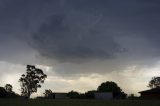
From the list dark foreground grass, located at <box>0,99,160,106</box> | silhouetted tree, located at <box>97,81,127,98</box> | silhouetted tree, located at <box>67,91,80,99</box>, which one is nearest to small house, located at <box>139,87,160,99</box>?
silhouetted tree, located at <box>67,91,80,99</box>

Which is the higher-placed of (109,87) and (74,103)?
(109,87)

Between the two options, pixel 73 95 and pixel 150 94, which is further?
pixel 73 95

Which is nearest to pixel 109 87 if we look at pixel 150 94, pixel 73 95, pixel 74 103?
pixel 73 95

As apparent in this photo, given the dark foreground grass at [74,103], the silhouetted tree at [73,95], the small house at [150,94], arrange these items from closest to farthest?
the dark foreground grass at [74,103], the small house at [150,94], the silhouetted tree at [73,95]

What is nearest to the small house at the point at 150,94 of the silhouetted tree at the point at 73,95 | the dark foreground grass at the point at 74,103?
the silhouetted tree at the point at 73,95

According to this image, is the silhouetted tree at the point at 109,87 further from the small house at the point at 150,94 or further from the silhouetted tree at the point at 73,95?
the small house at the point at 150,94

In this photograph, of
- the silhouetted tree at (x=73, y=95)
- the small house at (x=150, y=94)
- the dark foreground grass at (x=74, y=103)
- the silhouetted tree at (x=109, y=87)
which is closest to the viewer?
the dark foreground grass at (x=74, y=103)

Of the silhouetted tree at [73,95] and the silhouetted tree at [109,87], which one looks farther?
the silhouetted tree at [109,87]

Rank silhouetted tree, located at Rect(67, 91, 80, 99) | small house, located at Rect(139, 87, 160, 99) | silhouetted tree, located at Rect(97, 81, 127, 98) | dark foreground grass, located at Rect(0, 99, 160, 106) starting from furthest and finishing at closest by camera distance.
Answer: silhouetted tree, located at Rect(97, 81, 127, 98) → silhouetted tree, located at Rect(67, 91, 80, 99) → small house, located at Rect(139, 87, 160, 99) → dark foreground grass, located at Rect(0, 99, 160, 106)

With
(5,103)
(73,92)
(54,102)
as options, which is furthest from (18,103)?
(73,92)

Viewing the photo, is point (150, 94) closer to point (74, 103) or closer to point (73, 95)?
point (73, 95)

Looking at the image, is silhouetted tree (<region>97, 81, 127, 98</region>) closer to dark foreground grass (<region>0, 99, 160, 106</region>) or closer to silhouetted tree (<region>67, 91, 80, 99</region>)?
silhouetted tree (<region>67, 91, 80, 99</region>)

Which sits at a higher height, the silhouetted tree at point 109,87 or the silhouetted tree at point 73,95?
the silhouetted tree at point 109,87

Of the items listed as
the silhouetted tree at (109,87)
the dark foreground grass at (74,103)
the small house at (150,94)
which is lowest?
the dark foreground grass at (74,103)
